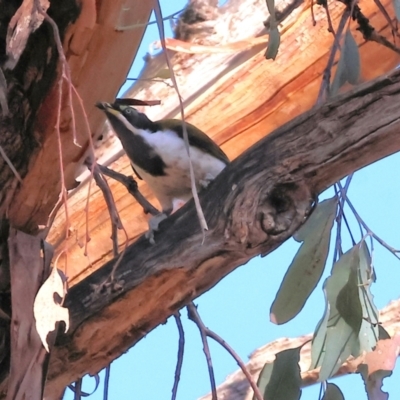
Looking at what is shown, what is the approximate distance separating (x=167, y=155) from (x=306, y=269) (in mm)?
421

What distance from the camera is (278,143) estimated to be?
36.4 inches

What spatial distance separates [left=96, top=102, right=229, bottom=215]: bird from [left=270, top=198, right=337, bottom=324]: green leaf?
318mm

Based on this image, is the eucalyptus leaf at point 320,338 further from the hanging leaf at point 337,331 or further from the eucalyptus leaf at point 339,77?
the eucalyptus leaf at point 339,77

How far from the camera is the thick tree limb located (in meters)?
0.89

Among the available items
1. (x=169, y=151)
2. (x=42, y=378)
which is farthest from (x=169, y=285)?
(x=169, y=151)

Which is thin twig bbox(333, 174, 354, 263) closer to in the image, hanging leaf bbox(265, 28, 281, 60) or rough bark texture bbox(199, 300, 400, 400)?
hanging leaf bbox(265, 28, 281, 60)

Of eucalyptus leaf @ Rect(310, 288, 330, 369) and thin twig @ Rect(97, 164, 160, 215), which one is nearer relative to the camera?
eucalyptus leaf @ Rect(310, 288, 330, 369)

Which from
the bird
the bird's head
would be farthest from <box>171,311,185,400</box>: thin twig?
the bird's head

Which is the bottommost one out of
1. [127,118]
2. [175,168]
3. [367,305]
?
[367,305]

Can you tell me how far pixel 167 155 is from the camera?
4.82 feet

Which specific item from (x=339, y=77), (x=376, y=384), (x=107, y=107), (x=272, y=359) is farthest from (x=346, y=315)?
(x=272, y=359)

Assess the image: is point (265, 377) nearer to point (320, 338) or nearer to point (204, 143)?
point (320, 338)

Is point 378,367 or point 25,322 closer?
point 25,322

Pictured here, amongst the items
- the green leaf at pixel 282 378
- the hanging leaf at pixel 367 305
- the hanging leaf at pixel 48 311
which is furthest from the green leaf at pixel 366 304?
the hanging leaf at pixel 48 311
